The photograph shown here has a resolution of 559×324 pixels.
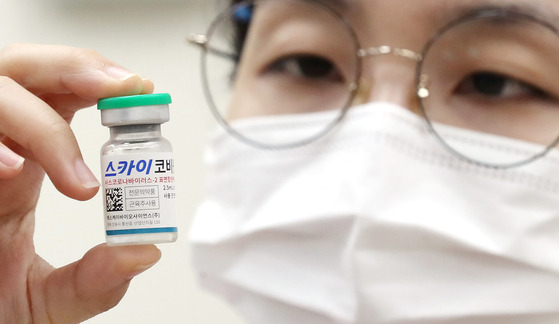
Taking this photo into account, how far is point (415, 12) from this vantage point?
3.05ft

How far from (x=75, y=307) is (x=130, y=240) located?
25 cm

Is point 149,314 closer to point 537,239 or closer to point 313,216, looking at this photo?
point 313,216

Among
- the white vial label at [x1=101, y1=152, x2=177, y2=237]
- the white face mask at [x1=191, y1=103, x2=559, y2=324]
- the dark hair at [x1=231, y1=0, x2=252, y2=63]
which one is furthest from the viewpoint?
the dark hair at [x1=231, y1=0, x2=252, y2=63]

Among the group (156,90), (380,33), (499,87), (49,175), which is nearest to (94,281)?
(49,175)

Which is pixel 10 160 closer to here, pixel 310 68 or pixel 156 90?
pixel 310 68

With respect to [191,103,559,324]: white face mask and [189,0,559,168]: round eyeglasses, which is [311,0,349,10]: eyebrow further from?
[191,103,559,324]: white face mask

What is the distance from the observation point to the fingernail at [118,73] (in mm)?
722

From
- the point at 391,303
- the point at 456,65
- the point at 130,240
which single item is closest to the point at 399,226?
the point at 391,303

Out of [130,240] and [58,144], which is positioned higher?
[58,144]

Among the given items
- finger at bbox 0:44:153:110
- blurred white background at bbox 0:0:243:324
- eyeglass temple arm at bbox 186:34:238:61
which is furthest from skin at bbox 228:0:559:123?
blurred white background at bbox 0:0:243:324

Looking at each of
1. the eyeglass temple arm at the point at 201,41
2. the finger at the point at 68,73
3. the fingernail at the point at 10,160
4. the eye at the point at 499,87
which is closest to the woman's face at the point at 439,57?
the eye at the point at 499,87

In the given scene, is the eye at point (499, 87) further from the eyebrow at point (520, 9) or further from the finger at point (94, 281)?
the finger at point (94, 281)

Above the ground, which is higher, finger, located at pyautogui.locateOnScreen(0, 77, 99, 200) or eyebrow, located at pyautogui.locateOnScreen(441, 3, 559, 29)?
eyebrow, located at pyautogui.locateOnScreen(441, 3, 559, 29)

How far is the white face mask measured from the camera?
2.95ft
